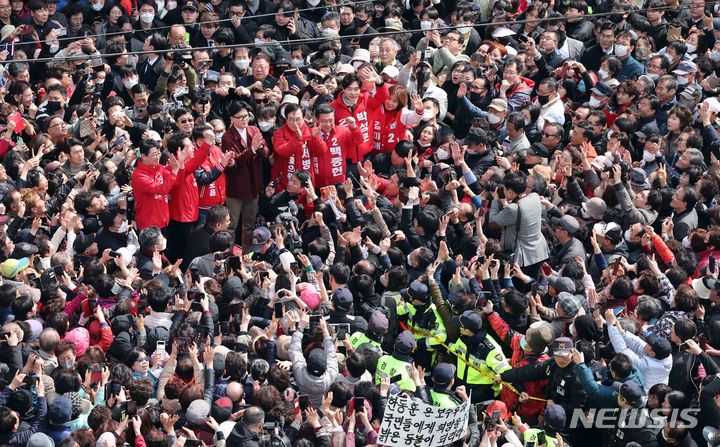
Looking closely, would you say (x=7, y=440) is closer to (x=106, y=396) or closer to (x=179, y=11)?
(x=106, y=396)

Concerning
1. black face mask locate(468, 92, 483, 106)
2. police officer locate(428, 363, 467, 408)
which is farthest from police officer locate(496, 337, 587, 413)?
black face mask locate(468, 92, 483, 106)

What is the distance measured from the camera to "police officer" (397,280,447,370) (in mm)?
12344

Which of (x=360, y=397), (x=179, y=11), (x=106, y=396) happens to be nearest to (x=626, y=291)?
(x=360, y=397)

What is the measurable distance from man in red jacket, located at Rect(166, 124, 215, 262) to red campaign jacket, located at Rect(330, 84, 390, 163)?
5.33 feet

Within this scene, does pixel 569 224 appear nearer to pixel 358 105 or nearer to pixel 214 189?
pixel 358 105

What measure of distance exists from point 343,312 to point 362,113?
3.89 metres

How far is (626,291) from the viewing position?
12609 millimetres

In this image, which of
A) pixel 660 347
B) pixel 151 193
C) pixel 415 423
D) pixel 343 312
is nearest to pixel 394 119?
pixel 151 193

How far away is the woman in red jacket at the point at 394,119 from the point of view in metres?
15.5

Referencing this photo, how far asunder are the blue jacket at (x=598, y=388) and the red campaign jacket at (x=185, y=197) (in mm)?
4601

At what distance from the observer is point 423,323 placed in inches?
488

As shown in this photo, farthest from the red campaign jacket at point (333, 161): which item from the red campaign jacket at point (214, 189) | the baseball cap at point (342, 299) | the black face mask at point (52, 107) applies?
the baseball cap at point (342, 299)

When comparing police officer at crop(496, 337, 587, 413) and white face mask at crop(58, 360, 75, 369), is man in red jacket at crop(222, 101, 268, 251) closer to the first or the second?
white face mask at crop(58, 360, 75, 369)

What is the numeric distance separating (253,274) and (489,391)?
2.27 meters
